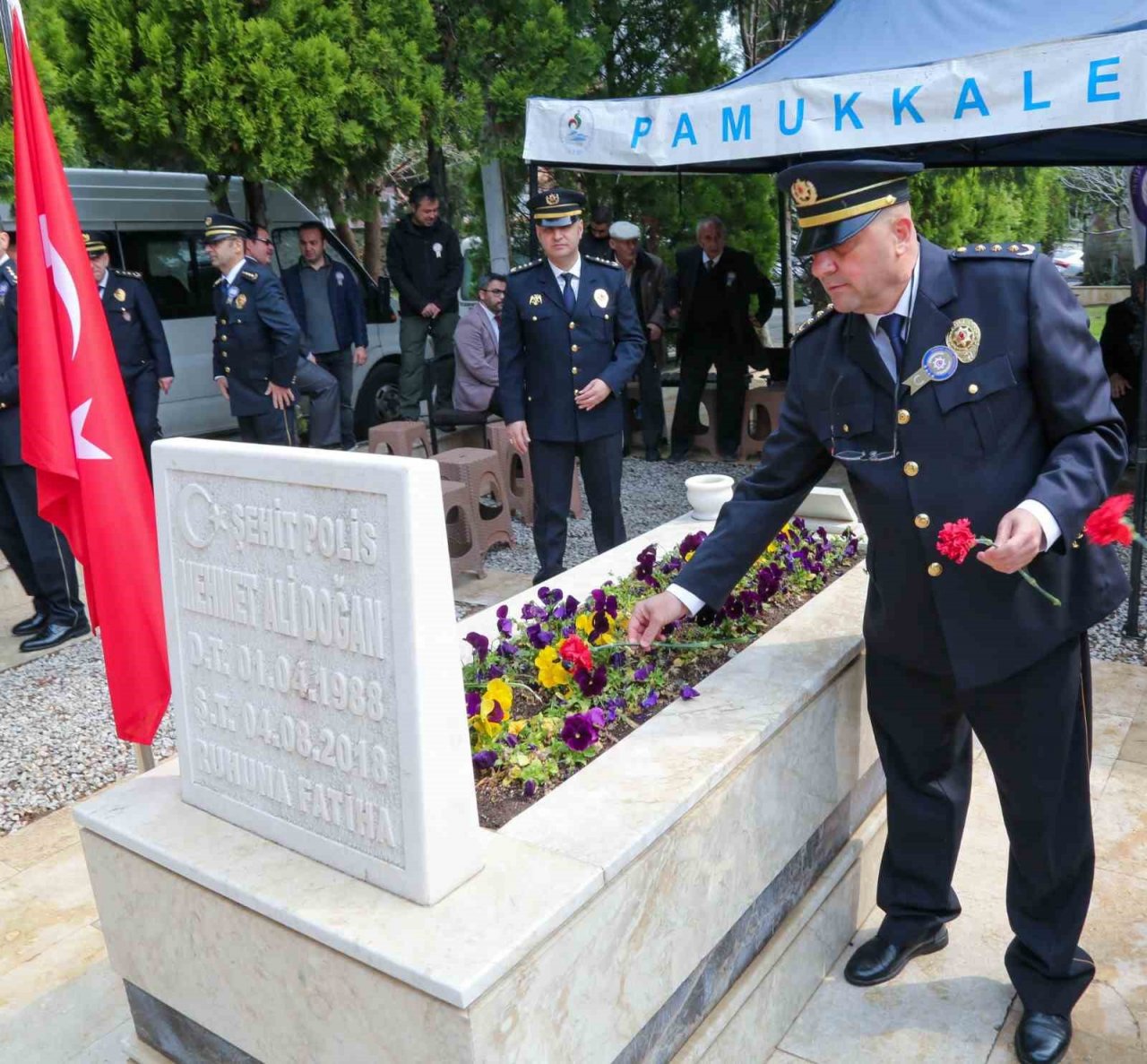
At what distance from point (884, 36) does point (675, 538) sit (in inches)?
124

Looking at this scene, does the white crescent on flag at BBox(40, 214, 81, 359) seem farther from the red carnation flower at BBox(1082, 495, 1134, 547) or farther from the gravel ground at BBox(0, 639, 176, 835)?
the red carnation flower at BBox(1082, 495, 1134, 547)

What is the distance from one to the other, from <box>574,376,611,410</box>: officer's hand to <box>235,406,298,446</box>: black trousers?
2.81 meters

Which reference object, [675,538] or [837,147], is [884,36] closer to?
[837,147]

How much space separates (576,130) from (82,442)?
3.82 metres

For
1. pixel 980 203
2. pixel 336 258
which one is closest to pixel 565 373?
pixel 336 258

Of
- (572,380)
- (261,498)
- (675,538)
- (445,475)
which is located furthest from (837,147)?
(261,498)

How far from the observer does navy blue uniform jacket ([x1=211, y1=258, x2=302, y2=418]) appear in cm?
649

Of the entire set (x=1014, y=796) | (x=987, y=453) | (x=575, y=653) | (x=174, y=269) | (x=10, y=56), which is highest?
(x=10, y=56)

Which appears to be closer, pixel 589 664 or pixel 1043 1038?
pixel 1043 1038

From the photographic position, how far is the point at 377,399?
33.1 feet

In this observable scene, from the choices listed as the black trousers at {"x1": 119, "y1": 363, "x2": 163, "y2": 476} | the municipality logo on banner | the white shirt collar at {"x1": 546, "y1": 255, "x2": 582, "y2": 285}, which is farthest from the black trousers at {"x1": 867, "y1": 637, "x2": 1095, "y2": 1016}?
the black trousers at {"x1": 119, "y1": 363, "x2": 163, "y2": 476}

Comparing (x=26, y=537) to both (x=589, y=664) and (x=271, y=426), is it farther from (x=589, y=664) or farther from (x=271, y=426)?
(x=589, y=664)

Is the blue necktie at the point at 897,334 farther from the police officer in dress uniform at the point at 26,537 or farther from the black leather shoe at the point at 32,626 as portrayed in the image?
the black leather shoe at the point at 32,626

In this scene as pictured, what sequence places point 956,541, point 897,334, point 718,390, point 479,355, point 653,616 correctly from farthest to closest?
point 718,390 < point 479,355 < point 653,616 < point 897,334 < point 956,541
